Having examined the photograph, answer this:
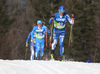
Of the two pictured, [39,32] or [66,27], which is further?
[66,27]

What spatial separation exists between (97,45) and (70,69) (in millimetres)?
22153

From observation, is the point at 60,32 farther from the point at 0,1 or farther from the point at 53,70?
the point at 0,1

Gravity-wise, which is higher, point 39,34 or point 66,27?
point 39,34

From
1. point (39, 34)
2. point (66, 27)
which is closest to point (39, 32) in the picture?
point (39, 34)

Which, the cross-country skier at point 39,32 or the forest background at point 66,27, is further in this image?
the forest background at point 66,27

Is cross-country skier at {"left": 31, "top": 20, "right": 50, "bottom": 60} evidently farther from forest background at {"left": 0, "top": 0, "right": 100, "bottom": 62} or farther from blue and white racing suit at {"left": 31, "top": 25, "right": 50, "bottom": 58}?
forest background at {"left": 0, "top": 0, "right": 100, "bottom": 62}

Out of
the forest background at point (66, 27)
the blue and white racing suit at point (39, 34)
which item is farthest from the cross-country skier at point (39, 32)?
the forest background at point (66, 27)

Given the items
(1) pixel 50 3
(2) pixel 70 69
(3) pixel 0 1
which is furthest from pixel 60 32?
(3) pixel 0 1

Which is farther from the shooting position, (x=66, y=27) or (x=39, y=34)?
(x=66, y=27)

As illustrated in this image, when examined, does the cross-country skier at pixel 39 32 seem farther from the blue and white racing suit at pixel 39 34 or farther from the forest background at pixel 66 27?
the forest background at pixel 66 27

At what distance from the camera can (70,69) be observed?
242 inches

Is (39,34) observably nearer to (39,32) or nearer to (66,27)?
(39,32)

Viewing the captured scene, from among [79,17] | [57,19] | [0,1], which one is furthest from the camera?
[0,1]

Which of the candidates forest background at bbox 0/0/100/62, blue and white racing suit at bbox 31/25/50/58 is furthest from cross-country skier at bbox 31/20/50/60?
forest background at bbox 0/0/100/62
